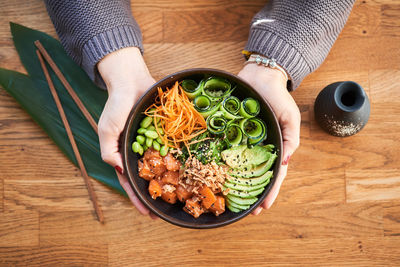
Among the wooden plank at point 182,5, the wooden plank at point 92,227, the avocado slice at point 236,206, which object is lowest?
the wooden plank at point 92,227

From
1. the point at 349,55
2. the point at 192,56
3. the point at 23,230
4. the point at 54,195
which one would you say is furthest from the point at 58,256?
the point at 349,55

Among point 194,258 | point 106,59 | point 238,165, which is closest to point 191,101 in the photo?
point 238,165

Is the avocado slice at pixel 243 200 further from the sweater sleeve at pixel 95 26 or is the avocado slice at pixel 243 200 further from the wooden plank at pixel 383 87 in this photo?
the wooden plank at pixel 383 87

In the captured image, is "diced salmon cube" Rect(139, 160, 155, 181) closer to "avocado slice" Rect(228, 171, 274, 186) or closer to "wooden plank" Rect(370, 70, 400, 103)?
"avocado slice" Rect(228, 171, 274, 186)

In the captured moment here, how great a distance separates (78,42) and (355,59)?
6.17 ft

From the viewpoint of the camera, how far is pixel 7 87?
2207 millimetres

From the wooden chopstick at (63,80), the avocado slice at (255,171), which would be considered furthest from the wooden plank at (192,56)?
the avocado slice at (255,171)

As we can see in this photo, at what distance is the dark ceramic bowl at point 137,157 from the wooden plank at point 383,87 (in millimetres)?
1098

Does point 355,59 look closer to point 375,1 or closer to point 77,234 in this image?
point 375,1

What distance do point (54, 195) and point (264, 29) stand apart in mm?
1815

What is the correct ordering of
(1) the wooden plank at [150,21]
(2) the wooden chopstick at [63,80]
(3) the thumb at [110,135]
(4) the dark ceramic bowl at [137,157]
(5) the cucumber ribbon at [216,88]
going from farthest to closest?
1. (1) the wooden plank at [150,21]
2. (2) the wooden chopstick at [63,80]
3. (3) the thumb at [110,135]
4. (5) the cucumber ribbon at [216,88]
5. (4) the dark ceramic bowl at [137,157]

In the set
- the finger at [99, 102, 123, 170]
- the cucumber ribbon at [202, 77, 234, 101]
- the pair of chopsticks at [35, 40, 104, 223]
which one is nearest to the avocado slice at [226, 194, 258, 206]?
the cucumber ribbon at [202, 77, 234, 101]

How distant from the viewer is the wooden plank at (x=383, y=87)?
2279 mm

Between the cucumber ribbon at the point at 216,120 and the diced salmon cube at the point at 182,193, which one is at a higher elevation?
the cucumber ribbon at the point at 216,120
